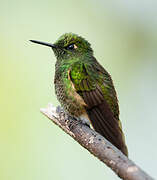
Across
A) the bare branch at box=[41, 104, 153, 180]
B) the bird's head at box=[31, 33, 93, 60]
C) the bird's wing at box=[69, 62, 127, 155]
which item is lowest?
the bare branch at box=[41, 104, 153, 180]

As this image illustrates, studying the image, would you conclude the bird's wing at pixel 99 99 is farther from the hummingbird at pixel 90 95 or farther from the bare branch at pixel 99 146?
the bare branch at pixel 99 146

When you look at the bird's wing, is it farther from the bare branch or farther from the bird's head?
the bird's head

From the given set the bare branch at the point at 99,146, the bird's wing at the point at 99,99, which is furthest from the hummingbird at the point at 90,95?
the bare branch at the point at 99,146

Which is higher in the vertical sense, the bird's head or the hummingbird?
the bird's head

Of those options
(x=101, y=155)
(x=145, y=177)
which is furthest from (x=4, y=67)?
(x=145, y=177)

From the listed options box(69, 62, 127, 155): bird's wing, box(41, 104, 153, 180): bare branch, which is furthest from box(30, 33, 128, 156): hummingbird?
box(41, 104, 153, 180): bare branch

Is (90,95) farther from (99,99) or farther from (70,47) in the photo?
(70,47)

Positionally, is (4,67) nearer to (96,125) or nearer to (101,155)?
(96,125)
